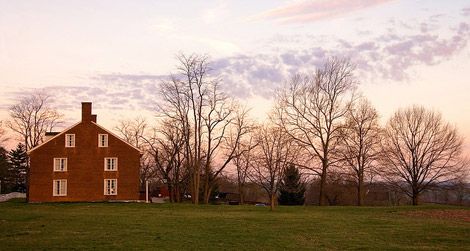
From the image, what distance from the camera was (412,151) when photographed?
178 ft

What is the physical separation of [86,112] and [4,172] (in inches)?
1265

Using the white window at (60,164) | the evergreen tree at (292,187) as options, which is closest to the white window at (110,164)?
the white window at (60,164)

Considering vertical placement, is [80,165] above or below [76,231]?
above

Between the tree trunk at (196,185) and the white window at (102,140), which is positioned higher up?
the white window at (102,140)

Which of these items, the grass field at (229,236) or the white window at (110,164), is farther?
the white window at (110,164)

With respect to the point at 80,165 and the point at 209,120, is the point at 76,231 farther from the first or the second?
the point at 209,120

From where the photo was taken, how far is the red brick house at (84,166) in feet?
171

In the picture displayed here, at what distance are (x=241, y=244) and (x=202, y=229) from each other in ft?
16.7

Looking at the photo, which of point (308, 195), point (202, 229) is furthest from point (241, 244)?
point (308, 195)

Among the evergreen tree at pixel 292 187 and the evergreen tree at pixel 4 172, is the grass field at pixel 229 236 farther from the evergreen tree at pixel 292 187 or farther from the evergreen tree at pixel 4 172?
the evergreen tree at pixel 4 172

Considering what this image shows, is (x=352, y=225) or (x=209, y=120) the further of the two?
(x=209, y=120)

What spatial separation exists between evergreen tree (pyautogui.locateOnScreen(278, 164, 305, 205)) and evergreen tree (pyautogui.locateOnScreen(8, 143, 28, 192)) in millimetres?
45362

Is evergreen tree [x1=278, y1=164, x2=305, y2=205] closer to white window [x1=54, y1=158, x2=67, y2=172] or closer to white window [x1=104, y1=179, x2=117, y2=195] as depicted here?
white window [x1=104, y1=179, x2=117, y2=195]

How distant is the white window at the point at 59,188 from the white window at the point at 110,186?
156 inches
